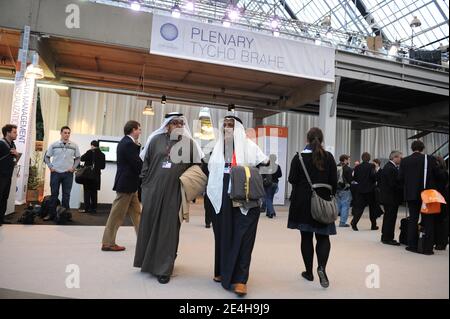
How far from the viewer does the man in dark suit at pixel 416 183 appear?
460 centimetres

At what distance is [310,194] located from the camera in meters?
3.07

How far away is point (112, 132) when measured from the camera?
552 inches

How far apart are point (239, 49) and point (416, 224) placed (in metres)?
5.12

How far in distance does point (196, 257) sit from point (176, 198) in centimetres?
116

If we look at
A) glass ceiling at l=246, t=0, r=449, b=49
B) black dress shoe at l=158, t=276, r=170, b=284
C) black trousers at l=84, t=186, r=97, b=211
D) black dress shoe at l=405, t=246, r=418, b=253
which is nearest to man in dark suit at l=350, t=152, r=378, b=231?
black dress shoe at l=405, t=246, r=418, b=253

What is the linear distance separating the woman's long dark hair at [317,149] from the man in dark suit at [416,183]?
2.39m

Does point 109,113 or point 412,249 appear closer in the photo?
point 412,249

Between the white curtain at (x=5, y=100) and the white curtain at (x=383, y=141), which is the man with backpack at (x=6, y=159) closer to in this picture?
the white curtain at (x=5, y=100)

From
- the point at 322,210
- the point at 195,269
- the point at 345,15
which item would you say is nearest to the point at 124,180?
the point at 195,269

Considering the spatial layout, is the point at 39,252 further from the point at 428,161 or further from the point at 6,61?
the point at 6,61

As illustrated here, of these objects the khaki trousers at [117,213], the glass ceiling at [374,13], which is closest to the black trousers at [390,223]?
the khaki trousers at [117,213]

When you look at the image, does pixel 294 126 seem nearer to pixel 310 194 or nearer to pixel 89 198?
pixel 89 198

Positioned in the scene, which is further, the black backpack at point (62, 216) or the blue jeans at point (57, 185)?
the blue jeans at point (57, 185)

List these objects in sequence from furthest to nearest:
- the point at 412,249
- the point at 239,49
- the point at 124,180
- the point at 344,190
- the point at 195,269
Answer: the point at 239,49 → the point at 344,190 → the point at 412,249 → the point at 124,180 → the point at 195,269
